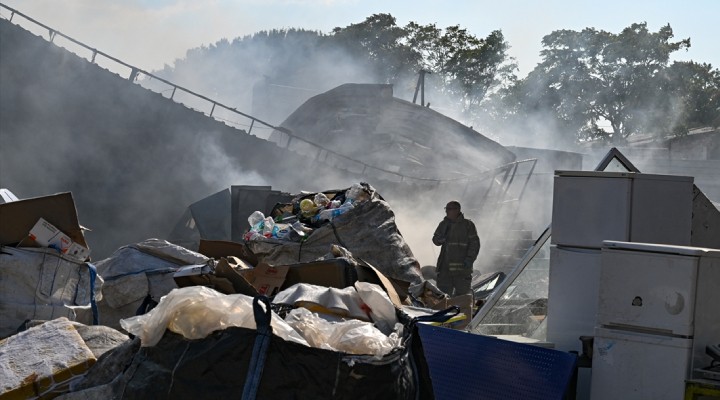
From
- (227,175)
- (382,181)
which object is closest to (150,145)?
(227,175)

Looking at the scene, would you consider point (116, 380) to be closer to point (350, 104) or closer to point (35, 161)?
point (35, 161)

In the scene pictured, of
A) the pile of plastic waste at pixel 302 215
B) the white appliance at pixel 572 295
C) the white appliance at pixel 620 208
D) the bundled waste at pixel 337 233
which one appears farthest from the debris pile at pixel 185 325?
the pile of plastic waste at pixel 302 215

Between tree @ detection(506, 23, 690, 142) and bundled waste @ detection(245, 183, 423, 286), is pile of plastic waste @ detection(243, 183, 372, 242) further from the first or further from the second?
tree @ detection(506, 23, 690, 142)

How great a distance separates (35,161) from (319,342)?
20051mm

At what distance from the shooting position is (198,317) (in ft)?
11.0

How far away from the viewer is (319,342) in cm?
339

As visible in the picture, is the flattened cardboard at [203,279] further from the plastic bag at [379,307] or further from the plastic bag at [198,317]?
the plastic bag at [198,317]

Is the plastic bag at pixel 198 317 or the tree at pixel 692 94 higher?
the tree at pixel 692 94

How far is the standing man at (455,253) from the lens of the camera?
35.2 feet

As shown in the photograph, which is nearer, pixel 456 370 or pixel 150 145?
pixel 456 370

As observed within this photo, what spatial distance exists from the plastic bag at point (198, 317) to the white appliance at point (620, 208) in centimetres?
219

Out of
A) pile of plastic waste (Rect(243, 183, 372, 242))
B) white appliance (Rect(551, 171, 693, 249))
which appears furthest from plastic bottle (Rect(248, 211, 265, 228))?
white appliance (Rect(551, 171, 693, 249))

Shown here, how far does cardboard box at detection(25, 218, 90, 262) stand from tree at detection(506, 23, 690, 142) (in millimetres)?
40786

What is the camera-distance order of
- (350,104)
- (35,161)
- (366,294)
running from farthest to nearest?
(350,104), (35,161), (366,294)
